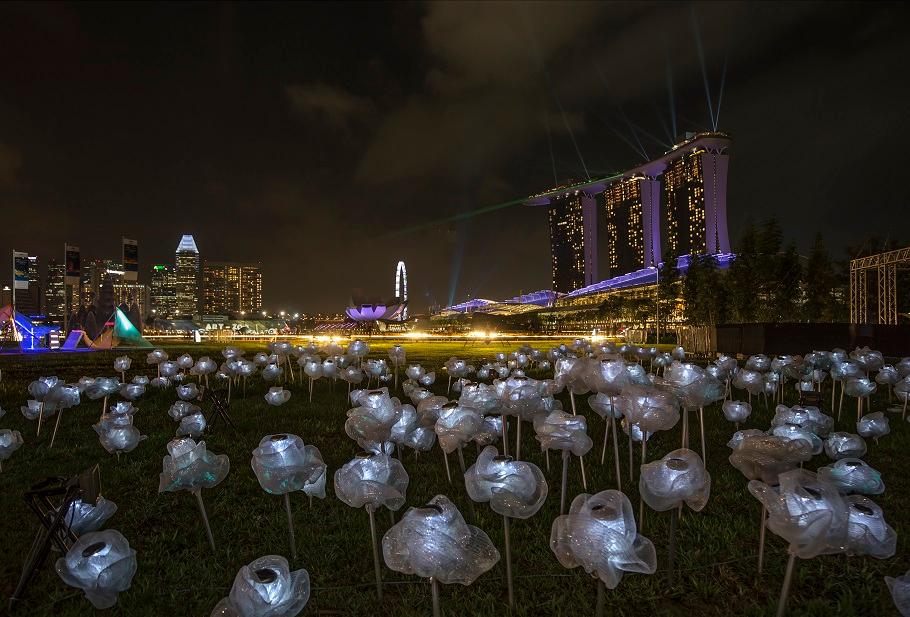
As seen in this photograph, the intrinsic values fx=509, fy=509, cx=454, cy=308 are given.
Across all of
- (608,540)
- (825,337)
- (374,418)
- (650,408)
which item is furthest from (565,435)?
(825,337)

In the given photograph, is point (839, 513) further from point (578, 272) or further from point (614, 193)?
point (578, 272)

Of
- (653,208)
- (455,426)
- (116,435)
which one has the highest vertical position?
(653,208)

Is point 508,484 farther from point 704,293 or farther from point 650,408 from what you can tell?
point 704,293

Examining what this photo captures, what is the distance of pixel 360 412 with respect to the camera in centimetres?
469

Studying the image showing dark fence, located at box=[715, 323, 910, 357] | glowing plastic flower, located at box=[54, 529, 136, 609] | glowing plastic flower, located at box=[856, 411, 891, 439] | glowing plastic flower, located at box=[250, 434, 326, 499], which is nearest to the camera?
glowing plastic flower, located at box=[54, 529, 136, 609]

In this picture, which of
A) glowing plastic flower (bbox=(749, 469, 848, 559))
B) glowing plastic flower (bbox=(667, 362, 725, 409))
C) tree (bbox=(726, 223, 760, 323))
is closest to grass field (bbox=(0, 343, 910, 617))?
glowing plastic flower (bbox=(667, 362, 725, 409))

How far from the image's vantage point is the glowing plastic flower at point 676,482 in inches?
123

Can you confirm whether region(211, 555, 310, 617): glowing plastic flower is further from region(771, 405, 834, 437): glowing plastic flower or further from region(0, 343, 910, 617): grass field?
region(771, 405, 834, 437): glowing plastic flower

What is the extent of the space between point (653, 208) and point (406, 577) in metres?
125

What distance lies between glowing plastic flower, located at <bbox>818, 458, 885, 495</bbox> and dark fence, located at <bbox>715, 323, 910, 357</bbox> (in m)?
16.5

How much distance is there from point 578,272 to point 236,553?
198870mm

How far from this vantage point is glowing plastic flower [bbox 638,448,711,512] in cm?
313

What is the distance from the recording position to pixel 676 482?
10.3ft

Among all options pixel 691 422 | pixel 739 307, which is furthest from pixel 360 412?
pixel 739 307
